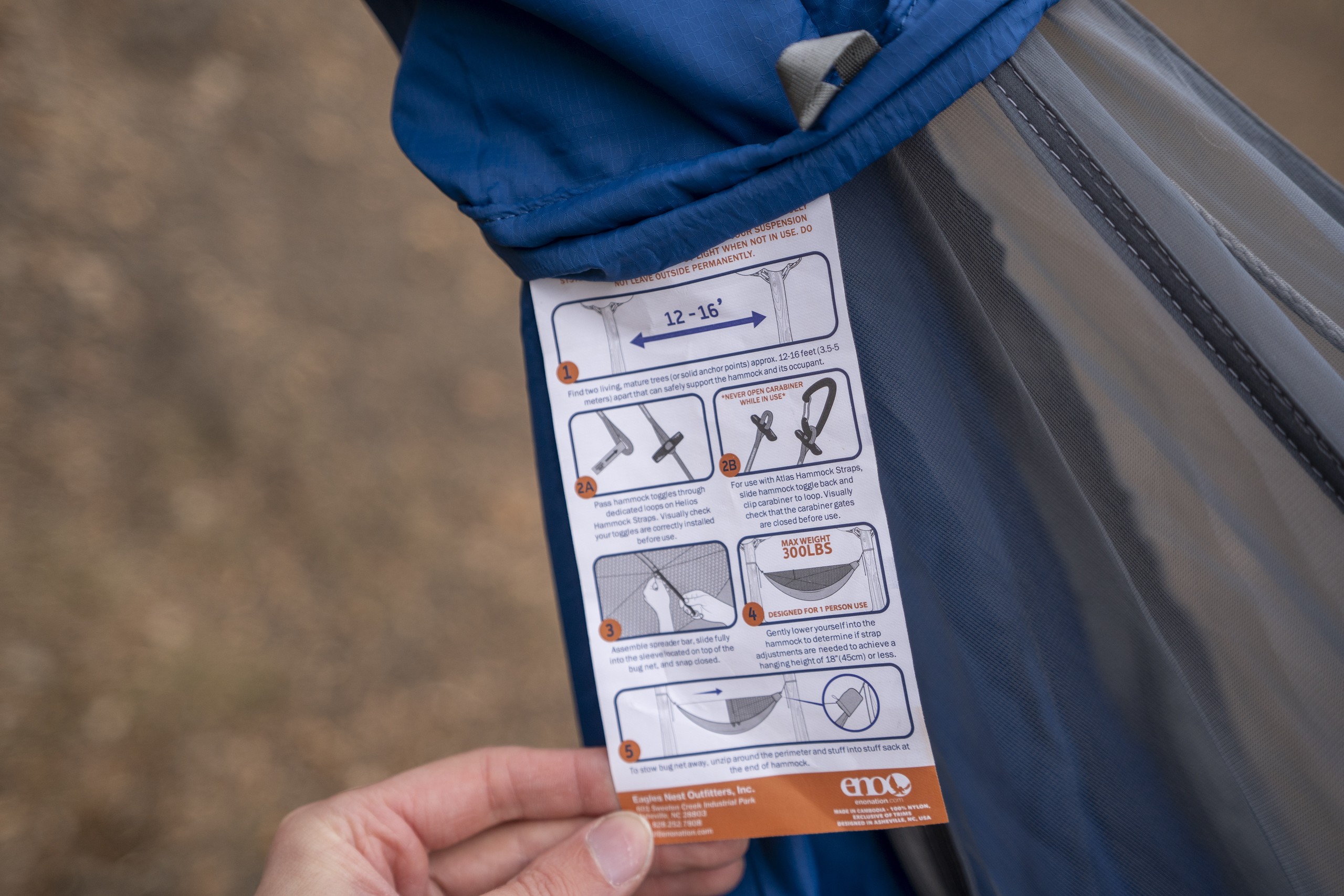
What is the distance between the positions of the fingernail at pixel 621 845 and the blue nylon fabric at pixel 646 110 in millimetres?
381

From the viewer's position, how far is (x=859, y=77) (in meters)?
0.43

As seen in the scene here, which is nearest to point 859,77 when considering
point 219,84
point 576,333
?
point 576,333

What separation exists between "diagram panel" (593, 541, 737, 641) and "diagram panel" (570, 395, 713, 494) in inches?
1.9

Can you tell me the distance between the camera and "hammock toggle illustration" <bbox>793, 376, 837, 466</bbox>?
0.49 m

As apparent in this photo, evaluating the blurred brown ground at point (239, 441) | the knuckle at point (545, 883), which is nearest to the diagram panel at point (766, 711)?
the knuckle at point (545, 883)

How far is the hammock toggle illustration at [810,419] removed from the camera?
489 millimetres

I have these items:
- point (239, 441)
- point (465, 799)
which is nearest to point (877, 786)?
point (465, 799)

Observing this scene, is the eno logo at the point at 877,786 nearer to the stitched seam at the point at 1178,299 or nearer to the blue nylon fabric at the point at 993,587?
the blue nylon fabric at the point at 993,587

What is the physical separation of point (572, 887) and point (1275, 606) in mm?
487

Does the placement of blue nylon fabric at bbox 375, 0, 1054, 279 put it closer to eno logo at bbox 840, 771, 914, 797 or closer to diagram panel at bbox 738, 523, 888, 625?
diagram panel at bbox 738, 523, 888, 625

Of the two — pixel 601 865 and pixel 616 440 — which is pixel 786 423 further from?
pixel 601 865

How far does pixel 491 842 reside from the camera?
71cm

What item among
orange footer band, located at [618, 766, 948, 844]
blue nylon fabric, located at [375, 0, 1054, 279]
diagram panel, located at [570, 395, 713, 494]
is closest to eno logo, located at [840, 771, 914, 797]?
orange footer band, located at [618, 766, 948, 844]

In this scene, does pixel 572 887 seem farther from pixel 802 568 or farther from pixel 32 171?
pixel 32 171
